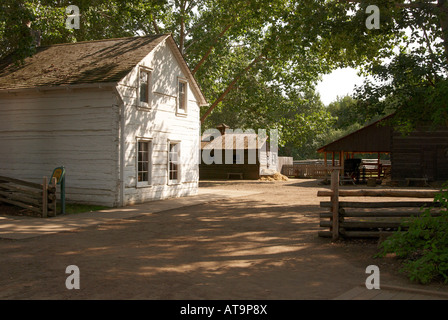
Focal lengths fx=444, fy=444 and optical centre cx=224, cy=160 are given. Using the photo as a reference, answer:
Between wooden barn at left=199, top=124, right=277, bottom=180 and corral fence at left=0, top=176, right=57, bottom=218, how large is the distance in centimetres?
2488

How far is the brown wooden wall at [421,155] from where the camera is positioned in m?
29.1

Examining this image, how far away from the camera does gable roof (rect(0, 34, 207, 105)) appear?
1717 centimetres

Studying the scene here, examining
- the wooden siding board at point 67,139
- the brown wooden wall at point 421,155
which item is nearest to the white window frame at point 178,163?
the wooden siding board at point 67,139

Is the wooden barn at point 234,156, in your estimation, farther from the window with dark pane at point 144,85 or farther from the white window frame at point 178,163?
the window with dark pane at point 144,85

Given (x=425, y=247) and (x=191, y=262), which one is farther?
(x=191, y=262)

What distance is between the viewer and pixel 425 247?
7102mm

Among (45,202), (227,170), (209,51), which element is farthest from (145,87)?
(227,170)

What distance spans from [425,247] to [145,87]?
13.9 meters

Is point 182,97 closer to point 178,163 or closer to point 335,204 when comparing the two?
point 178,163

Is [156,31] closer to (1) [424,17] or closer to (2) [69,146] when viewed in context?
(2) [69,146]

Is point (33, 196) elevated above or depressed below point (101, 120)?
below

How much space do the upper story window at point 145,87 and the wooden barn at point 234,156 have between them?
20280 millimetres
